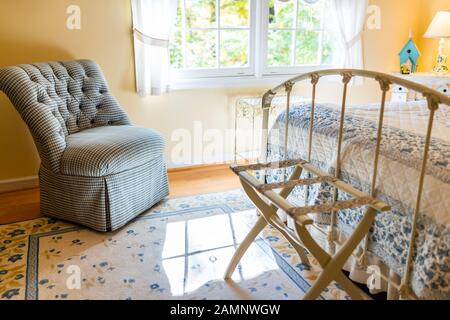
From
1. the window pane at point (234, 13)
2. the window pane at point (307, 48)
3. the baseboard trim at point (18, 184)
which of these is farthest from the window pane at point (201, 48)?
the baseboard trim at point (18, 184)

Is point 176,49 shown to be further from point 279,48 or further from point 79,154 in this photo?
point 79,154

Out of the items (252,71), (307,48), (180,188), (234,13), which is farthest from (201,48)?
(180,188)

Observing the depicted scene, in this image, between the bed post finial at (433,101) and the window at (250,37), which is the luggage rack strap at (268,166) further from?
the window at (250,37)

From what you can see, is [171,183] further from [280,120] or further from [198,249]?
[280,120]

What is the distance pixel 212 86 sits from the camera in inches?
134

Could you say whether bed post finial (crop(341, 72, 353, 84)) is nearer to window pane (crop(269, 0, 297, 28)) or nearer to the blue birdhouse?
window pane (crop(269, 0, 297, 28))

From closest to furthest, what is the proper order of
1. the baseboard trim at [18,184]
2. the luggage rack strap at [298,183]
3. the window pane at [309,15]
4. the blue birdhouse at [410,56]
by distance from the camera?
the luggage rack strap at [298,183], the baseboard trim at [18,184], the window pane at [309,15], the blue birdhouse at [410,56]

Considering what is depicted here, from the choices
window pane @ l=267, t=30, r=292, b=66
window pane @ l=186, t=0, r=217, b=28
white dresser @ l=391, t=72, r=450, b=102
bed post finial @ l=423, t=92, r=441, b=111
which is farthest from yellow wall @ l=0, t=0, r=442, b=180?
bed post finial @ l=423, t=92, r=441, b=111

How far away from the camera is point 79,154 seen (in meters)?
2.22

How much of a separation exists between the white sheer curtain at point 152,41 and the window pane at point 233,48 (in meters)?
0.53

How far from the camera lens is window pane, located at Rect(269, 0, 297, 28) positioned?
3471mm

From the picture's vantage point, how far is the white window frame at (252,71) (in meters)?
3.33

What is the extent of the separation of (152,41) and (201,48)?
1.55 ft

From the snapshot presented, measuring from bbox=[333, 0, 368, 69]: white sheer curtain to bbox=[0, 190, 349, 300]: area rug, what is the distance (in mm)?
1972
